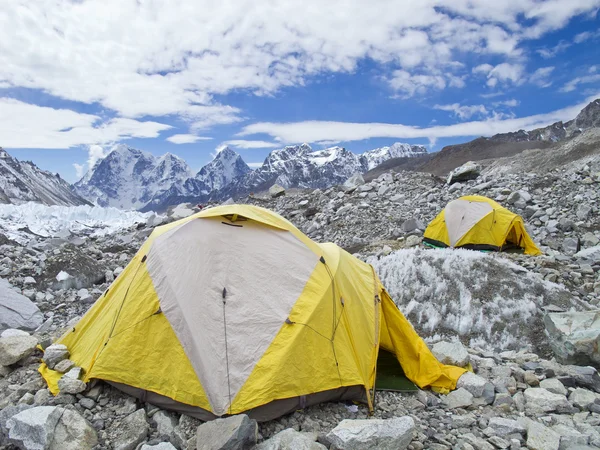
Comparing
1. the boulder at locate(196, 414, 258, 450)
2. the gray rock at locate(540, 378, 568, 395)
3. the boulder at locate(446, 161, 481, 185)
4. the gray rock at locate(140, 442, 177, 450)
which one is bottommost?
the gray rock at locate(540, 378, 568, 395)

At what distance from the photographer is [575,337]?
6.80 meters

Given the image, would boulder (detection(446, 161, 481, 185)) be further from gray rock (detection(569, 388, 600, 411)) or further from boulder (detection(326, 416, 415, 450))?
boulder (detection(326, 416, 415, 450))

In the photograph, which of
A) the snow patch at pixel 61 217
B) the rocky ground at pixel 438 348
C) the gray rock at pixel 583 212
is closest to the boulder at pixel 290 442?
the rocky ground at pixel 438 348

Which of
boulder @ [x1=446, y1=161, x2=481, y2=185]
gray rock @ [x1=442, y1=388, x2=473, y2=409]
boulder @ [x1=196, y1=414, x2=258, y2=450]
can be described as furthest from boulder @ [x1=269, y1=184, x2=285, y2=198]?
boulder @ [x1=196, y1=414, x2=258, y2=450]

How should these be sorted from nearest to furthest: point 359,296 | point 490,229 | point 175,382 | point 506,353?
point 175,382 < point 359,296 < point 506,353 < point 490,229

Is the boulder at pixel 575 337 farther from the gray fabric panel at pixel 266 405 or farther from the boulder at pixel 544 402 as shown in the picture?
the gray fabric panel at pixel 266 405

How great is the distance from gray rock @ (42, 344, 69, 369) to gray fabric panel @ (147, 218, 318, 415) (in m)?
1.72

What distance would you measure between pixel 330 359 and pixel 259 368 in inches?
40.1

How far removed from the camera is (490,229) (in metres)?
15.1

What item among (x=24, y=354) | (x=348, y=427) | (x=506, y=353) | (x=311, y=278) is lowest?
(x=506, y=353)

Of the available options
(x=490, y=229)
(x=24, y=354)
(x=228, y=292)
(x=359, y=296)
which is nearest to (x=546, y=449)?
(x=359, y=296)

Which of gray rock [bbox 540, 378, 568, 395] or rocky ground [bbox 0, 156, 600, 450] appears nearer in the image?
rocky ground [bbox 0, 156, 600, 450]

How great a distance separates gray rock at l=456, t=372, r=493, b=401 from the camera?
19.0 ft

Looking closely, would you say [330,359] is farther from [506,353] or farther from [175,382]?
[506,353]
